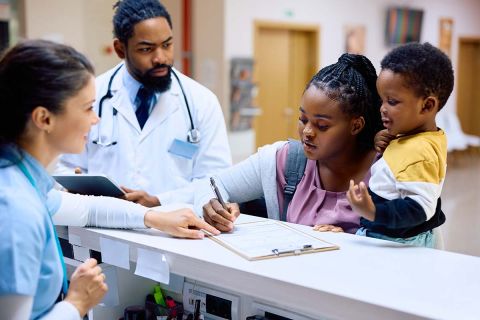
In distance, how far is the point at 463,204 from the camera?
6.14 m

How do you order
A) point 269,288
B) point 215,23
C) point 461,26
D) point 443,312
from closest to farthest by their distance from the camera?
point 443,312
point 269,288
point 215,23
point 461,26

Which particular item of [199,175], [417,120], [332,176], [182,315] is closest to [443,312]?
[417,120]

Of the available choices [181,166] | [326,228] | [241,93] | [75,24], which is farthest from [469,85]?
[326,228]

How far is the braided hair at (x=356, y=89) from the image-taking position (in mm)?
1502

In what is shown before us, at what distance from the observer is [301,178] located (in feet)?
5.29

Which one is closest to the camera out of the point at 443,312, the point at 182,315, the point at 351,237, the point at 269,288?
the point at 443,312

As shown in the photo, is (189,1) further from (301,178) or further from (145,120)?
(301,178)

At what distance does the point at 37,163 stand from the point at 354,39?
7230mm

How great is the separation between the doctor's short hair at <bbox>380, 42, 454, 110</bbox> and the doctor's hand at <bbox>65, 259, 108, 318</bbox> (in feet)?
2.77

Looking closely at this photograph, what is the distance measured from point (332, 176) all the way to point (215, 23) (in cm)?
491

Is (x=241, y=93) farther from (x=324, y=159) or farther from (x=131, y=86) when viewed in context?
(x=324, y=159)

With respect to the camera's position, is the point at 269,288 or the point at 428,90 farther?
the point at 428,90

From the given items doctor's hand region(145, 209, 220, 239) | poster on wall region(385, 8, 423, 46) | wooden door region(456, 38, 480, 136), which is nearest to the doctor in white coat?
doctor's hand region(145, 209, 220, 239)

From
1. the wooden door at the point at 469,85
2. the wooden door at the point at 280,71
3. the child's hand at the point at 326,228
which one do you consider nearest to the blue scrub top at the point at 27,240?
the child's hand at the point at 326,228
